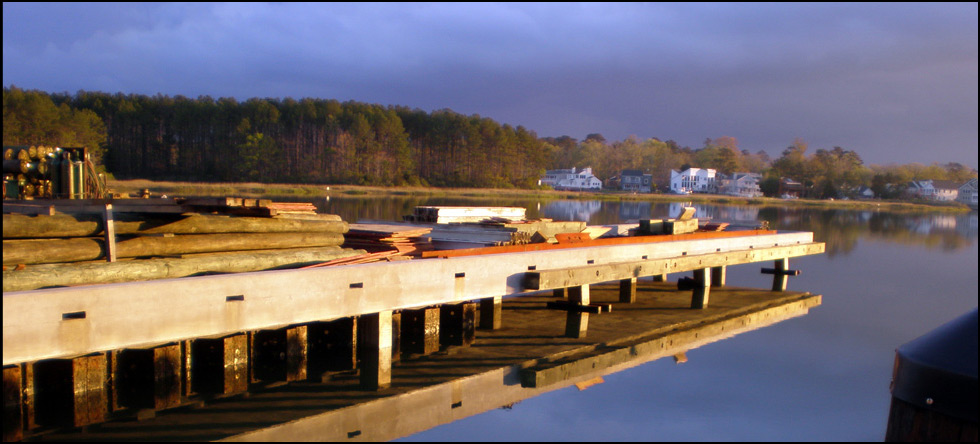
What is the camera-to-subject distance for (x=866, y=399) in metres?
11.8

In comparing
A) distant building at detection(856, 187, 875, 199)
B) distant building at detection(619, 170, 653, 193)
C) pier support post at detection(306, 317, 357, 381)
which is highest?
distant building at detection(619, 170, 653, 193)

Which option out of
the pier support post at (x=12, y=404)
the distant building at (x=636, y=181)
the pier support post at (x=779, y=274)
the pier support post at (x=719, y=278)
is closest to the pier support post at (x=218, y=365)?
the pier support post at (x=12, y=404)

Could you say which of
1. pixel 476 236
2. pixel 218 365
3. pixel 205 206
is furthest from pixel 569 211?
pixel 218 365

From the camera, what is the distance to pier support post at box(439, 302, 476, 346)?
12094 millimetres

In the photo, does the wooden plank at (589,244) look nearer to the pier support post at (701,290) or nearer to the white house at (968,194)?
the pier support post at (701,290)

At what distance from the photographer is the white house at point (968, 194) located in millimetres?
82250

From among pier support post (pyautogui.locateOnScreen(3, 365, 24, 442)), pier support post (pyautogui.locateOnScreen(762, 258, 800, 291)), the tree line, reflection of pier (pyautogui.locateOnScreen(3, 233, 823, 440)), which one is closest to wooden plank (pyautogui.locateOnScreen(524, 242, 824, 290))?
reflection of pier (pyautogui.locateOnScreen(3, 233, 823, 440))

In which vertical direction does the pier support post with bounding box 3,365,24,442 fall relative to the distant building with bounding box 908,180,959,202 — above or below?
below

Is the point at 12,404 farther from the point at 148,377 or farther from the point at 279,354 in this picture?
the point at 279,354

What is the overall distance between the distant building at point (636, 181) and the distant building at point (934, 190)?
34636 mm

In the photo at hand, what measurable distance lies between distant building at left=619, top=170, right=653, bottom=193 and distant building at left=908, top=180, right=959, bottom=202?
34.6 meters

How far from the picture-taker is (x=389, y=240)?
41.0ft

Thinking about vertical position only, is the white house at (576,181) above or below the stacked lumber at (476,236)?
above

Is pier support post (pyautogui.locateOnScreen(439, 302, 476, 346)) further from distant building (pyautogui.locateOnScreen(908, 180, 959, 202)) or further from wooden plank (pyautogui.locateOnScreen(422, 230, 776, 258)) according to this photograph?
distant building (pyautogui.locateOnScreen(908, 180, 959, 202))
